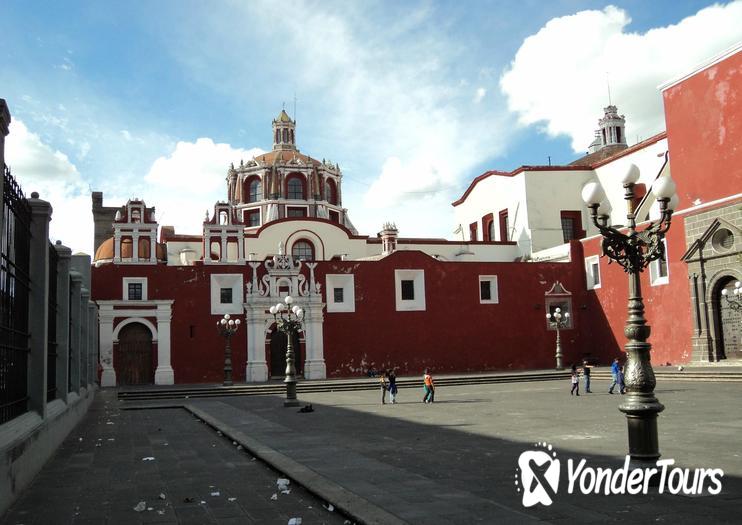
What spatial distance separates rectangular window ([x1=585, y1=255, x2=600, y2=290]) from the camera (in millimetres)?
32844

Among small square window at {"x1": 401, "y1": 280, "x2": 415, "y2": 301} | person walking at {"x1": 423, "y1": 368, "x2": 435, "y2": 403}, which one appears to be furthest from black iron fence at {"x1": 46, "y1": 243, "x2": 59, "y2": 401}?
small square window at {"x1": 401, "y1": 280, "x2": 415, "y2": 301}

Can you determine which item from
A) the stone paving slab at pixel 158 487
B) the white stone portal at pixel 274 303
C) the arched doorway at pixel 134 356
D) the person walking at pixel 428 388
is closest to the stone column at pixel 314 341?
the white stone portal at pixel 274 303

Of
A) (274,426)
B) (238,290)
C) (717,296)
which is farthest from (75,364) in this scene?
(717,296)

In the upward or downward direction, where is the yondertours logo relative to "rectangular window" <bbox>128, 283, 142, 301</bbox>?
downward

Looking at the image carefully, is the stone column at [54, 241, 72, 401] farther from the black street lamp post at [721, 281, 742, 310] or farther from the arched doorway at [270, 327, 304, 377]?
the black street lamp post at [721, 281, 742, 310]

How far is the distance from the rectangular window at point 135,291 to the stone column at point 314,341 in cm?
671

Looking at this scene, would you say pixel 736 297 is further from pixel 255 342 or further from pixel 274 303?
pixel 255 342

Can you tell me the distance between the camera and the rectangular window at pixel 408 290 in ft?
104

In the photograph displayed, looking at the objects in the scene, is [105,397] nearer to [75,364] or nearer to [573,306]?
[75,364]

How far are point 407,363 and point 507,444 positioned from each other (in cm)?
2182

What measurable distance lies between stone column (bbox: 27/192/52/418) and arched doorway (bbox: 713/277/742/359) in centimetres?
2259

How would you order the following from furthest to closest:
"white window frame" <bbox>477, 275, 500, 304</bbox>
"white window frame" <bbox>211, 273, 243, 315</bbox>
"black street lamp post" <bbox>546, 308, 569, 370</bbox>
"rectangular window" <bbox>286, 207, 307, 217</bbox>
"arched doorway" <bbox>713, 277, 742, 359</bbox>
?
"rectangular window" <bbox>286, 207, 307, 217</bbox> → "white window frame" <bbox>477, 275, 500, 304</bbox> → "black street lamp post" <bbox>546, 308, 569, 370</bbox> → "white window frame" <bbox>211, 273, 243, 315</bbox> → "arched doorway" <bbox>713, 277, 742, 359</bbox>

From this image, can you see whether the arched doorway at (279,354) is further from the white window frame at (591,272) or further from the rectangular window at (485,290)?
the white window frame at (591,272)

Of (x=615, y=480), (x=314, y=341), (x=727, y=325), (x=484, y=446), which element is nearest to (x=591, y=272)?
→ (x=727, y=325)
